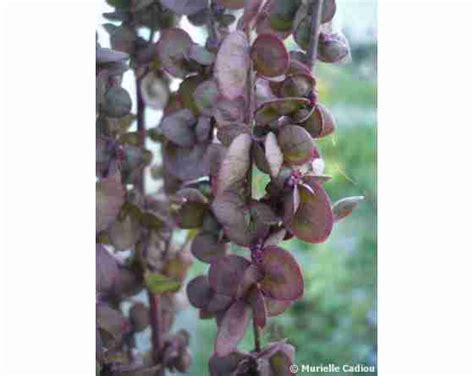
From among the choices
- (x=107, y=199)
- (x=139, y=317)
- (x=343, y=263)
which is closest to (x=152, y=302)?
(x=139, y=317)

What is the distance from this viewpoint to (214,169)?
1.61 feet

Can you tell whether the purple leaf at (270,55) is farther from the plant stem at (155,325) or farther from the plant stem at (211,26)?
the plant stem at (155,325)

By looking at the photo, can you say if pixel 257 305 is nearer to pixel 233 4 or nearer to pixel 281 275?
pixel 281 275

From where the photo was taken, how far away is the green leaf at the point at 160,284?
1.96 feet

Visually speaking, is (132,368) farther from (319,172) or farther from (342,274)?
(342,274)

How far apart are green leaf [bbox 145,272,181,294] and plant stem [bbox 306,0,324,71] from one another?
0.19 meters

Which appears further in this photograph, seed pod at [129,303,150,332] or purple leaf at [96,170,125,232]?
seed pod at [129,303,150,332]

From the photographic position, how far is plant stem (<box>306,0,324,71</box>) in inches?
18.7

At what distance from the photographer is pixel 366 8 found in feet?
1.73

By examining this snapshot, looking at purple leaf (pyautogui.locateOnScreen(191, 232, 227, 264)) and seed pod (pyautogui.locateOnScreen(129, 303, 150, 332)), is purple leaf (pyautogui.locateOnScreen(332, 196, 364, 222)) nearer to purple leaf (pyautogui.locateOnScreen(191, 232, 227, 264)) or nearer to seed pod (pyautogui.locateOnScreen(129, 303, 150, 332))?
purple leaf (pyautogui.locateOnScreen(191, 232, 227, 264))

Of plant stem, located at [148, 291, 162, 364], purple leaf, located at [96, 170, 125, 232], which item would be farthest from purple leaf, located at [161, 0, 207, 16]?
plant stem, located at [148, 291, 162, 364]

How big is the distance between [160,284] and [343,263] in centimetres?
37
